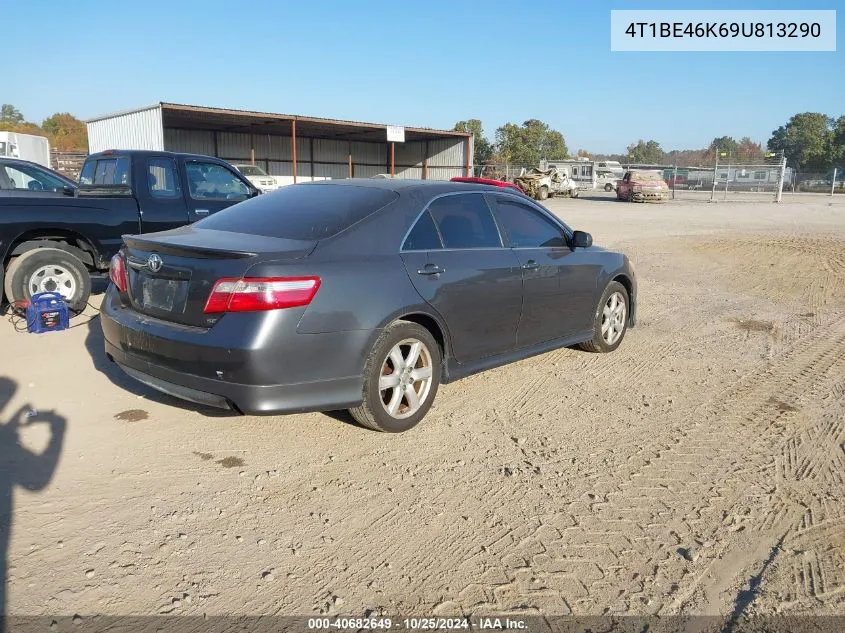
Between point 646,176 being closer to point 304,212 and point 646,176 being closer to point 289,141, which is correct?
point 289,141

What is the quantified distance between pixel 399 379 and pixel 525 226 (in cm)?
185

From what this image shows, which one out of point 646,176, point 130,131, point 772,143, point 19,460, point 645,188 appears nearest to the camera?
point 19,460

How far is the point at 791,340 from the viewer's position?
22.1 ft

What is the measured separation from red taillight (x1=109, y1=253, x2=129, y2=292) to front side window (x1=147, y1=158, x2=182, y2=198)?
3554 millimetres

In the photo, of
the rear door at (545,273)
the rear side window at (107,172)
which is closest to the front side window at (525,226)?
the rear door at (545,273)

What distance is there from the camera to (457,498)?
3369 millimetres

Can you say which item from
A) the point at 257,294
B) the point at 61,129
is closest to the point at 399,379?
the point at 257,294

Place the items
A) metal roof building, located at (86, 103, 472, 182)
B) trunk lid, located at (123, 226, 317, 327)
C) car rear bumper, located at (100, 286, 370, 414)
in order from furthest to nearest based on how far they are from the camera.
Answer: metal roof building, located at (86, 103, 472, 182)
trunk lid, located at (123, 226, 317, 327)
car rear bumper, located at (100, 286, 370, 414)

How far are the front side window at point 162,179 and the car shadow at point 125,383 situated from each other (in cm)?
198

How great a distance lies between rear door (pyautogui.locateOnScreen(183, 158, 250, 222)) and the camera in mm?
7867

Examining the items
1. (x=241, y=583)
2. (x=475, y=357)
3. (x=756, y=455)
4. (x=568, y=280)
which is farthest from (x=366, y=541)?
(x=568, y=280)

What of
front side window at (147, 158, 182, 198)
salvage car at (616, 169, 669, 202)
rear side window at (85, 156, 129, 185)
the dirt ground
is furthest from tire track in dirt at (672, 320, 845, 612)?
salvage car at (616, 169, 669, 202)

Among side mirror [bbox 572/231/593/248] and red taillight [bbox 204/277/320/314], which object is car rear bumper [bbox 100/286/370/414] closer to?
red taillight [bbox 204/277/320/314]

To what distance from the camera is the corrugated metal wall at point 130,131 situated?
24578mm
